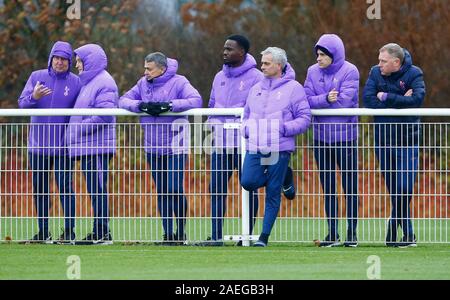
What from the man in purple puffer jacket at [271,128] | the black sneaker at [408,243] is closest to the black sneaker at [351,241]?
the black sneaker at [408,243]

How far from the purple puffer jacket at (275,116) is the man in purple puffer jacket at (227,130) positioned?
439mm

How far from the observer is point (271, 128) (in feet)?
56.3

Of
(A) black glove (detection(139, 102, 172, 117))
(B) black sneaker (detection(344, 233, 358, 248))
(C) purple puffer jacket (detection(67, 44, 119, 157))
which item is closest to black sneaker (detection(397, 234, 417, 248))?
(B) black sneaker (detection(344, 233, 358, 248))

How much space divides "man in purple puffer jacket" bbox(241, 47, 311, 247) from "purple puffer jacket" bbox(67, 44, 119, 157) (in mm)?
1511

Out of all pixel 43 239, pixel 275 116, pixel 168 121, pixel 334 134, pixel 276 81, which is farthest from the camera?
pixel 43 239

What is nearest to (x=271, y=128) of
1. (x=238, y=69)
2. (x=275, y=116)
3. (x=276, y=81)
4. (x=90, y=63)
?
(x=275, y=116)

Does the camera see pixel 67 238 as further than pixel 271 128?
Yes

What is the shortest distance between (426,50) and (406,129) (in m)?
12.4

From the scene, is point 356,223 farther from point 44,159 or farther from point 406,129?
point 44,159

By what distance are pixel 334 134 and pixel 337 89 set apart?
20.0 inches

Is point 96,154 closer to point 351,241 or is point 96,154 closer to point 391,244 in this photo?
point 351,241

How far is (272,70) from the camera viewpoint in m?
17.3

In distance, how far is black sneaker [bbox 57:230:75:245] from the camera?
17.8 m

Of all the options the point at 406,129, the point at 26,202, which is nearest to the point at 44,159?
the point at 26,202
